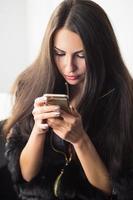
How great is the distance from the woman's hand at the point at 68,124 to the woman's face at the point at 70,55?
0.13 meters

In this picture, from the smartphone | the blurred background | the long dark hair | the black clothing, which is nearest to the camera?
the smartphone

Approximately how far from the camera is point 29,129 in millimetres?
1005

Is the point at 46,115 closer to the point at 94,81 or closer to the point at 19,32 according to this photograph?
the point at 94,81

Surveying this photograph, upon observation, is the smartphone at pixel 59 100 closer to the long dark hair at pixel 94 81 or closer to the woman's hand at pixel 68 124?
the woman's hand at pixel 68 124

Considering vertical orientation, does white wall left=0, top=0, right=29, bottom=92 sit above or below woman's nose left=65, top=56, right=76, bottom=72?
below

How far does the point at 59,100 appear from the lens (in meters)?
0.78

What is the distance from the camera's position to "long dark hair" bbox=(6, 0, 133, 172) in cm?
88

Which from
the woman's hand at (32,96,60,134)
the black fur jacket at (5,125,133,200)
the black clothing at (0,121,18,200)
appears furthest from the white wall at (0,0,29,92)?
the woman's hand at (32,96,60,134)

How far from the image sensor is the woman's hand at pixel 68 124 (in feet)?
2.66

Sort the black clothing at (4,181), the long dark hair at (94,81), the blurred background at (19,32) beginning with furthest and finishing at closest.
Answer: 1. the blurred background at (19,32)
2. the black clothing at (4,181)
3. the long dark hair at (94,81)

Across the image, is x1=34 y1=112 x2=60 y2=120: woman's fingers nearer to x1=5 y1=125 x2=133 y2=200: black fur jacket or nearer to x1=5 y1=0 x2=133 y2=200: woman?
x1=5 y1=0 x2=133 y2=200: woman

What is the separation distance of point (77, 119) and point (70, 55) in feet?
0.54

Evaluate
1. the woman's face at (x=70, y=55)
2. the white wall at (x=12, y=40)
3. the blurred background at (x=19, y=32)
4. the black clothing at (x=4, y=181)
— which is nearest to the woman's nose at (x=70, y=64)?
the woman's face at (x=70, y=55)

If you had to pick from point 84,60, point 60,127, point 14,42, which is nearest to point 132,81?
point 84,60
